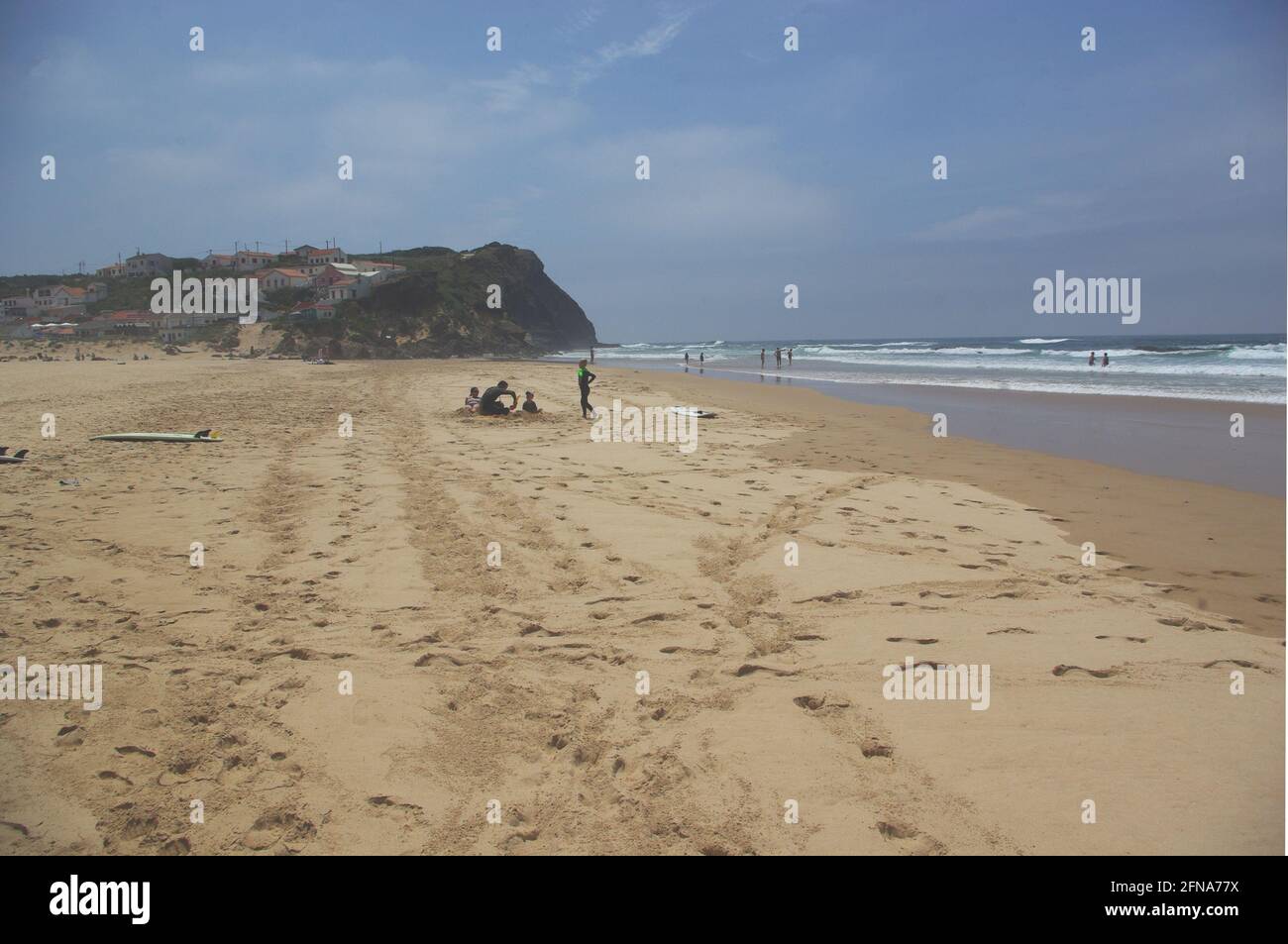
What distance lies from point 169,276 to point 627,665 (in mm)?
129256

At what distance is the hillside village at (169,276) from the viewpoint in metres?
71.2

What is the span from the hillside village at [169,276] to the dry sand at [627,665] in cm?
7082

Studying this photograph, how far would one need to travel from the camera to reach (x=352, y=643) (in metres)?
4.70

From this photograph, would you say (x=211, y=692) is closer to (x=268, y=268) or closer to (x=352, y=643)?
(x=352, y=643)

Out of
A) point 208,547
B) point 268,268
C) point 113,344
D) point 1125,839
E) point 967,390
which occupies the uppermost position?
point 268,268

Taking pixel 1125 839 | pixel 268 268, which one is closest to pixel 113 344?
pixel 268 268

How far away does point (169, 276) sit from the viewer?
106438mm

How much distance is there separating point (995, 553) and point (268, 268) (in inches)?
4607

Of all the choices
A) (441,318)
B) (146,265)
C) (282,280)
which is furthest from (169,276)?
(441,318)

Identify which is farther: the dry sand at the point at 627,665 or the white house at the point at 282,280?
the white house at the point at 282,280

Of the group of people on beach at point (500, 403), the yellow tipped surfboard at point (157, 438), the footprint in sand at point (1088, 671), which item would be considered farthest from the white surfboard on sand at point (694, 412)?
the footprint in sand at point (1088, 671)

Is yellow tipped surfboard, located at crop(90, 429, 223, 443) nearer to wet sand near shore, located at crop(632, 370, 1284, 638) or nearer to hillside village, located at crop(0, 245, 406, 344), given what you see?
wet sand near shore, located at crop(632, 370, 1284, 638)

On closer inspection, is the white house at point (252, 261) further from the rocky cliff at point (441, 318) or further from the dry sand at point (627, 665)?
the dry sand at point (627, 665)

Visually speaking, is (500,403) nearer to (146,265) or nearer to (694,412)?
(694,412)
